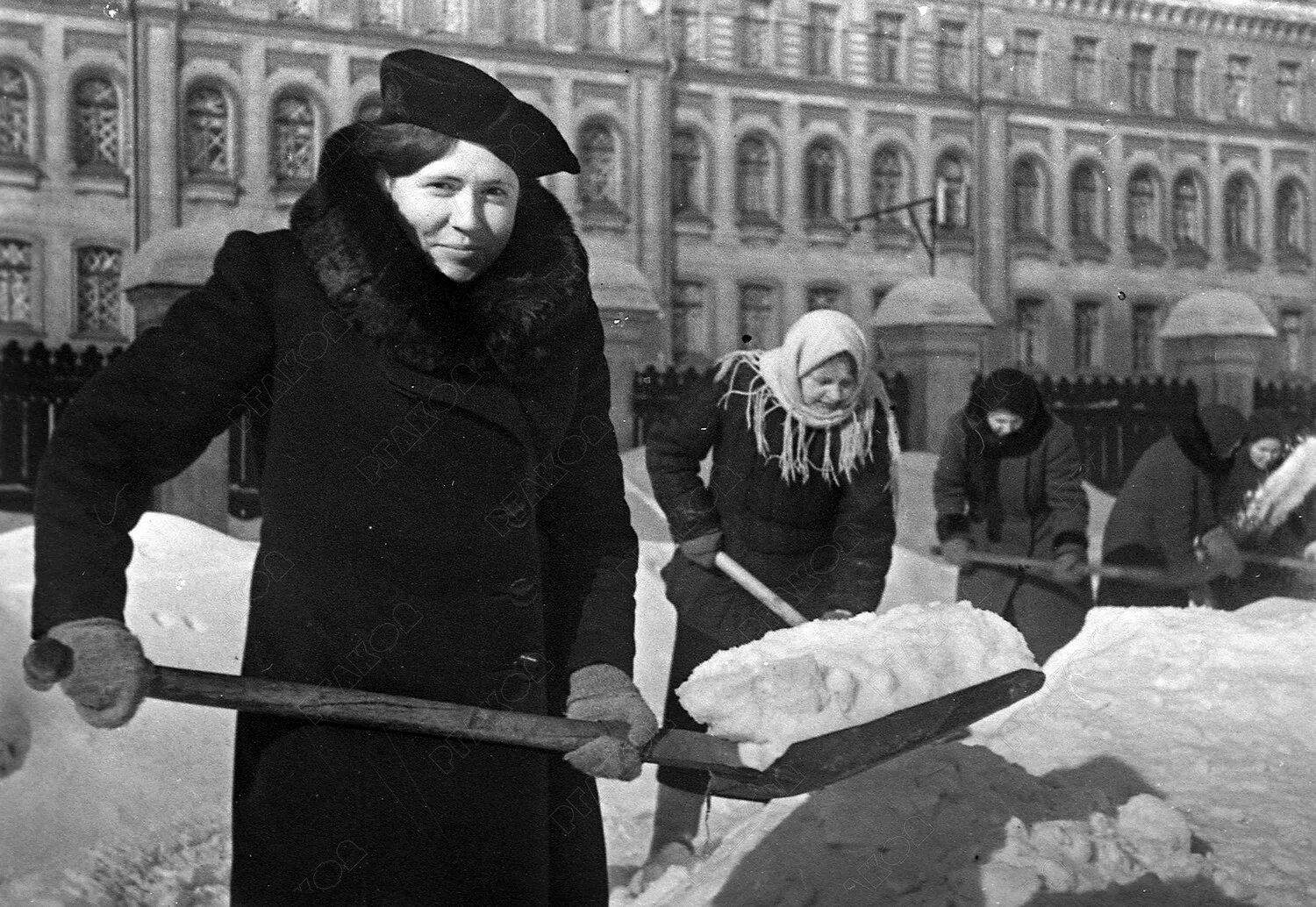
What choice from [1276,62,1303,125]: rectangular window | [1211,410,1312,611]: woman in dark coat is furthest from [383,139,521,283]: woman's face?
[1211,410,1312,611]: woman in dark coat

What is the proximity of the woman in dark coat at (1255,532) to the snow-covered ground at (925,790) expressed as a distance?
3.83 ft

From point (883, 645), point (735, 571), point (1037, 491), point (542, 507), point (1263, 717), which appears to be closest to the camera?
point (542, 507)

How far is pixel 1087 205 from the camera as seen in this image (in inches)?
196

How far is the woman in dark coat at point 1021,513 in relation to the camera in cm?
482

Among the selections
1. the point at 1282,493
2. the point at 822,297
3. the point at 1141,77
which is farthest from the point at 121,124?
the point at 1282,493

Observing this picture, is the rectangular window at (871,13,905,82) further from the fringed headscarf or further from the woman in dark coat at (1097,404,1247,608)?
the woman in dark coat at (1097,404,1247,608)

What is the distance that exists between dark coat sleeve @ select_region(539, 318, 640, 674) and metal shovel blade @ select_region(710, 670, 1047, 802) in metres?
0.27

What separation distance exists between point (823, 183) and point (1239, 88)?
57.7 inches

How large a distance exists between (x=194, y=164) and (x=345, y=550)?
1.94m

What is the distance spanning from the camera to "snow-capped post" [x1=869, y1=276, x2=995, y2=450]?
4836mm

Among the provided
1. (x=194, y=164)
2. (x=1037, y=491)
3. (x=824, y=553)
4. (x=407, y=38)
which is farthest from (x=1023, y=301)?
(x=194, y=164)

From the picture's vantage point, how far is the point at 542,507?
2385 mm

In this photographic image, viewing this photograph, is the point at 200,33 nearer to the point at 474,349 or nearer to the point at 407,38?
the point at 407,38

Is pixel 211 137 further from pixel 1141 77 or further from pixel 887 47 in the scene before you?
pixel 1141 77
